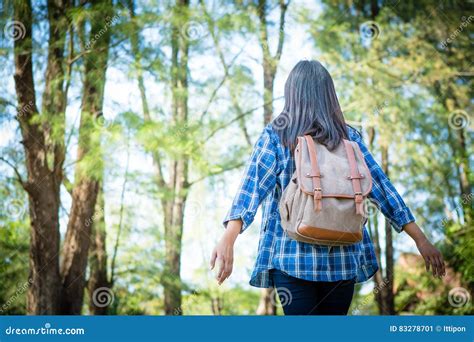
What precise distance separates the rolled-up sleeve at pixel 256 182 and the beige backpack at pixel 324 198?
0.16ft

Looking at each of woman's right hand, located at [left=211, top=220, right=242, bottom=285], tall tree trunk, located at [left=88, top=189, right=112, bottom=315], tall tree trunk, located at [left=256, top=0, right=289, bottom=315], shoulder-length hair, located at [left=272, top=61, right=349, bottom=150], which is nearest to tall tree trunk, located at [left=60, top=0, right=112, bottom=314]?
tall tree trunk, located at [left=88, top=189, right=112, bottom=315]

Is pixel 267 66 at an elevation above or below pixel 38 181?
above

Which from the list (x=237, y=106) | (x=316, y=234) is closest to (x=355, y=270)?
(x=316, y=234)

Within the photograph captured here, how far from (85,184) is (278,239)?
11.3ft

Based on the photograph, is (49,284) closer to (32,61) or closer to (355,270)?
(32,61)

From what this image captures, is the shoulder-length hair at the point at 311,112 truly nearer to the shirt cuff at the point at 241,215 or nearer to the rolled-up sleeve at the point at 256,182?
the rolled-up sleeve at the point at 256,182

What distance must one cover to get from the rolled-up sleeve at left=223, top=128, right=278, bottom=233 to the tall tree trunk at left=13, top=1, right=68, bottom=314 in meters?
3.33

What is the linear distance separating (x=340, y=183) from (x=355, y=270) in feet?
0.67

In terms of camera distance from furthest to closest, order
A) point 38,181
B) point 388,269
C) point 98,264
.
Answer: point 388,269
point 98,264
point 38,181

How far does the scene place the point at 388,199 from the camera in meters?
1.37

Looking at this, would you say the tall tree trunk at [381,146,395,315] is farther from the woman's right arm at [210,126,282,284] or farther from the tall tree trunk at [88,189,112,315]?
the woman's right arm at [210,126,282,284]

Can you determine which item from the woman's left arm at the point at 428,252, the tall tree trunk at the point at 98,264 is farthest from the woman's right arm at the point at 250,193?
the tall tree trunk at the point at 98,264

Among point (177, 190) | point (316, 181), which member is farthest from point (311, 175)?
point (177, 190)

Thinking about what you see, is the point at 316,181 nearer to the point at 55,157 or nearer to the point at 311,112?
the point at 311,112
